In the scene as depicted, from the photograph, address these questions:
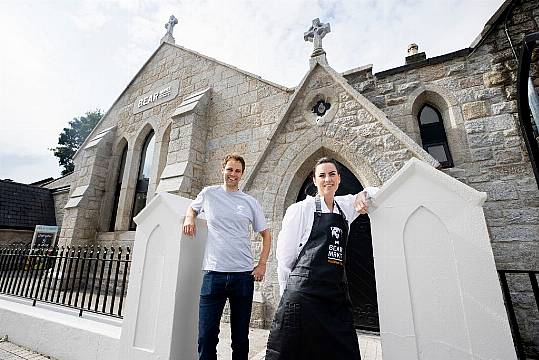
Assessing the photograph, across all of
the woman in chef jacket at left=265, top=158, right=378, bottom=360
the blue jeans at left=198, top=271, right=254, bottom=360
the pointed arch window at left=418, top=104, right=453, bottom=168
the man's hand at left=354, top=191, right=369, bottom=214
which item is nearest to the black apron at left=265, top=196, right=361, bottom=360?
the woman in chef jacket at left=265, top=158, right=378, bottom=360

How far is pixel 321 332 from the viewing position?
4.69ft

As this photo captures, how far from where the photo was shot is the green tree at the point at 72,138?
25344mm

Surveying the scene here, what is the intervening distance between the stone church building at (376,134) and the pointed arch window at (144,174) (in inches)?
103

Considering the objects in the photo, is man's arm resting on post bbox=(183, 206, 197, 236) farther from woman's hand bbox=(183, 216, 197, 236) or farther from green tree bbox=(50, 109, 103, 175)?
green tree bbox=(50, 109, 103, 175)

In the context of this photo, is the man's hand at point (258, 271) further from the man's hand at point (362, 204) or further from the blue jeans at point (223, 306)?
the man's hand at point (362, 204)

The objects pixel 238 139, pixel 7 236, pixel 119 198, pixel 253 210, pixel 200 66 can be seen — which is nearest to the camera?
pixel 253 210

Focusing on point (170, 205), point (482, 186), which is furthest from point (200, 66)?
point (482, 186)

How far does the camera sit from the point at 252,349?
3270mm

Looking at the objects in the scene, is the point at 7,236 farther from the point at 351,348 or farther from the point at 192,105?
the point at 351,348

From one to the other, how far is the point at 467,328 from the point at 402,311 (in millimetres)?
334

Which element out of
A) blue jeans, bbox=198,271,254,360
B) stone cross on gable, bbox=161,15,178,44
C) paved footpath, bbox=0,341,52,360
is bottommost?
paved footpath, bbox=0,341,52,360

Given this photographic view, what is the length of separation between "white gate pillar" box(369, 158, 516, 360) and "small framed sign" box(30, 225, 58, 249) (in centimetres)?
Result: 1222

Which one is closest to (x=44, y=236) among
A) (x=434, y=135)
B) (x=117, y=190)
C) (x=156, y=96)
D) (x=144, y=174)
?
(x=117, y=190)

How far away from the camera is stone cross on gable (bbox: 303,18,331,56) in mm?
4957
